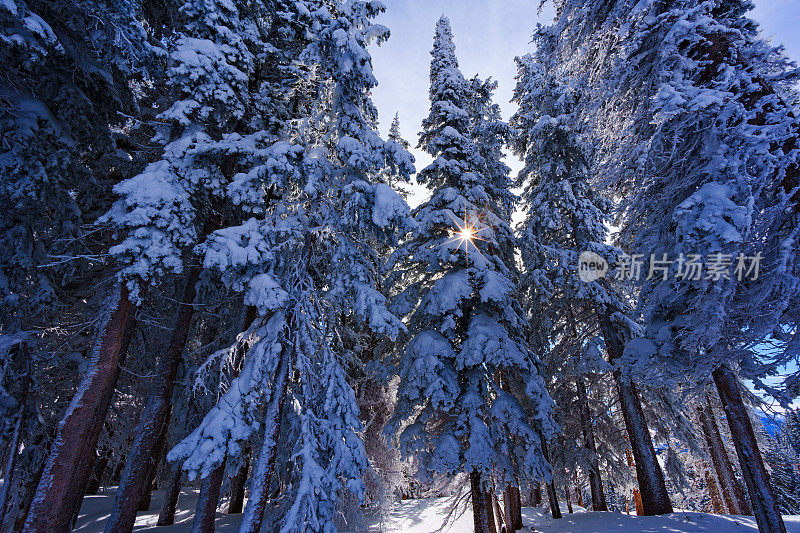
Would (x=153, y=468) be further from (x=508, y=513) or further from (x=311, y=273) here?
(x=508, y=513)

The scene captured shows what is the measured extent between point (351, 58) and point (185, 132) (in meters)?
4.60

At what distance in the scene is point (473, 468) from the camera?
8.84 metres

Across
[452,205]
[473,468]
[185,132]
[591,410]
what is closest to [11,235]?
[185,132]

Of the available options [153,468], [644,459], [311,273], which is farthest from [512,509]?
[153,468]

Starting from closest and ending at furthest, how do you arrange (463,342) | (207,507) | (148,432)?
(207,507), (148,432), (463,342)

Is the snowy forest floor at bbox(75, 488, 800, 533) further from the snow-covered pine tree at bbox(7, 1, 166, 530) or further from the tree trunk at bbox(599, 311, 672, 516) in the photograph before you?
the snow-covered pine tree at bbox(7, 1, 166, 530)

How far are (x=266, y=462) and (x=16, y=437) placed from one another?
19.6 ft

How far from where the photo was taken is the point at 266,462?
708 cm

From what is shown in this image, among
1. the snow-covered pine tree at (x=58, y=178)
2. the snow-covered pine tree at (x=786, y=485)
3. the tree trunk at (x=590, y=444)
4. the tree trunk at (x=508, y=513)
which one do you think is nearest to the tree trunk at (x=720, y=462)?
the tree trunk at (x=590, y=444)

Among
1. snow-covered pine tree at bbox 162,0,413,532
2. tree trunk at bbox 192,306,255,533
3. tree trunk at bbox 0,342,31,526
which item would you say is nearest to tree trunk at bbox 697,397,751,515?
snow-covered pine tree at bbox 162,0,413,532

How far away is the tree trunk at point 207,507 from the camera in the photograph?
7.38 metres

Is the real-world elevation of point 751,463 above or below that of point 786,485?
above

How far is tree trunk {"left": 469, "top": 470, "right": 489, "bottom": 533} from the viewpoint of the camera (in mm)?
8930

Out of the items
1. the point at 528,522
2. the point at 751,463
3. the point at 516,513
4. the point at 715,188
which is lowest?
the point at 528,522
